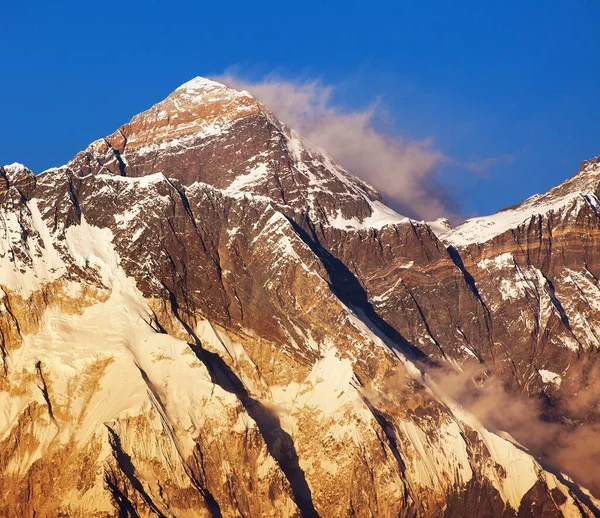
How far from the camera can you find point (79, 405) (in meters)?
200

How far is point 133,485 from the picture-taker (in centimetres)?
19075

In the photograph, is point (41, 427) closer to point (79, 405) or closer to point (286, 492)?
point (79, 405)

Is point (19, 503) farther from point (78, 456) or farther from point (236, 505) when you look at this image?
point (236, 505)

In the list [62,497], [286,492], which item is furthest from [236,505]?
[62,497]

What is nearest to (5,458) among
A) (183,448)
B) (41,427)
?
(41,427)

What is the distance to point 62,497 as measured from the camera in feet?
622

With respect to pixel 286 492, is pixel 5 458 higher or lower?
higher

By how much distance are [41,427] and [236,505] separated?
21278 millimetres

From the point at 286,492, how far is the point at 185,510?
11634 millimetres

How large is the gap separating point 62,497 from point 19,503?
4.83 metres

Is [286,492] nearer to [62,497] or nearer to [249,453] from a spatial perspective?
[249,453]

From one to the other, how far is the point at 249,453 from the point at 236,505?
5971mm

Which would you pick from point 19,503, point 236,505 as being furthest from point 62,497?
point 236,505

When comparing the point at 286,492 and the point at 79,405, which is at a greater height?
the point at 79,405
